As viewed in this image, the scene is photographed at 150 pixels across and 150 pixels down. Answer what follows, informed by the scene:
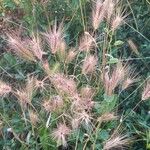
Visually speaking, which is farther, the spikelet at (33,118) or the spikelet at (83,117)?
the spikelet at (33,118)

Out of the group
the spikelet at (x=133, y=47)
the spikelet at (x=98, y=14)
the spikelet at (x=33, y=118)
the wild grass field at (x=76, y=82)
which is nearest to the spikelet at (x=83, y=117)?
the wild grass field at (x=76, y=82)

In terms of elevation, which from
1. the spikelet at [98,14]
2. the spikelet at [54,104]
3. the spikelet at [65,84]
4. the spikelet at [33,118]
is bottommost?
the spikelet at [33,118]

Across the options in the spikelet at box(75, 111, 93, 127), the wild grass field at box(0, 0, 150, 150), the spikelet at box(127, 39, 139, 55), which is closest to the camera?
the spikelet at box(75, 111, 93, 127)

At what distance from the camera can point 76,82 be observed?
220 centimetres

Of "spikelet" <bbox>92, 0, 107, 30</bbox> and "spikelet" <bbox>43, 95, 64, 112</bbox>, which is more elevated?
"spikelet" <bbox>92, 0, 107, 30</bbox>

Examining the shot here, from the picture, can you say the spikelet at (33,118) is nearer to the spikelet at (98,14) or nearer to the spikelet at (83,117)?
the spikelet at (83,117)

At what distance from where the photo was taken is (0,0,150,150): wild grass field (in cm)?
196

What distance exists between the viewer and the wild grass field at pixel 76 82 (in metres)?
1.96

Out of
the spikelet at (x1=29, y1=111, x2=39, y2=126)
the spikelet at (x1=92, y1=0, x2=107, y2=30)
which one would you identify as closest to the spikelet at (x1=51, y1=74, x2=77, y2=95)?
the spikelet at (x1=29, y1=111, x2=39, y2=126)

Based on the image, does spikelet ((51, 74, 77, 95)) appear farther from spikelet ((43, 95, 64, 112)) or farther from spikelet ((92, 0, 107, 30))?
spikelet ((92, 0, 107, 30))

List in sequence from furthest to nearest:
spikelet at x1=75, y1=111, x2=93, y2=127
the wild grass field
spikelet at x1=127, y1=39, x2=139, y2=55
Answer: spikelet at x1=127, y1=39, x2=139, y2=55 → the wild grass field → spikelet at x1=75, y1=111, x2=93, y2=127

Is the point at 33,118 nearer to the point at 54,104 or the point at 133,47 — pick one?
the point at 54,104

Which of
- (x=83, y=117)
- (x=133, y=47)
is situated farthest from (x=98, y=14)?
(x=83, y=117)

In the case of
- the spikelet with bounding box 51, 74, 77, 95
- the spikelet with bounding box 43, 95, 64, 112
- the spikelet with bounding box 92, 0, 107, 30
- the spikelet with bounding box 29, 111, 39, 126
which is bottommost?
the spikelet with bounding box 29, 111, 39, 126
